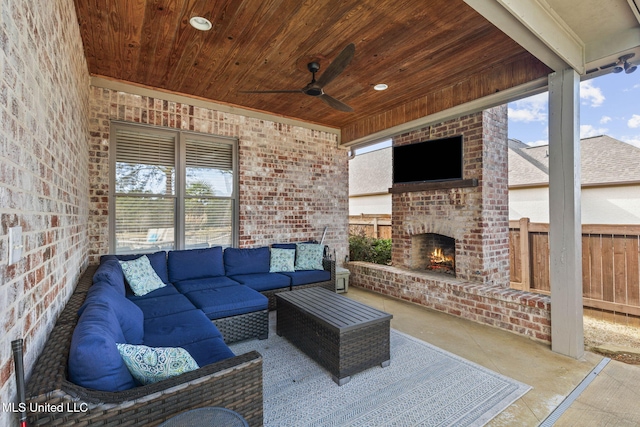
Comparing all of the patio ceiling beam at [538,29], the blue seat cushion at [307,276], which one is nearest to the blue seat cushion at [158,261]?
the blue seat cushion at [307,276]

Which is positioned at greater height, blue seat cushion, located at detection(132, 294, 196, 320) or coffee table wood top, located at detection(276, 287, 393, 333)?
blue seat cushion, located at detection(132, 294, 196, 320)

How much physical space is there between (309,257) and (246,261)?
0.96m

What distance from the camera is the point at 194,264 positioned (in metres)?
3.90

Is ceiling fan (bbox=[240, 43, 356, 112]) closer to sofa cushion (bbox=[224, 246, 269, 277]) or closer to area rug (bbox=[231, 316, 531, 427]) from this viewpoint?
sofa cushion (bbox=[224, 246, 269, 277])

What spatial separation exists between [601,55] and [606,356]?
111 inches

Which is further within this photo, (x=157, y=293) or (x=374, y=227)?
(x=374, y=227)

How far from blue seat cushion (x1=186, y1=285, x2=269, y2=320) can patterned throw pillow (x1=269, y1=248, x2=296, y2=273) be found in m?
1.06

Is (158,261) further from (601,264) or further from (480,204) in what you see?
(601,264)

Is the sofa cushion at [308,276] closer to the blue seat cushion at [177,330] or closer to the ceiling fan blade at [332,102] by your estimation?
the blue seat cushion at [177,330]

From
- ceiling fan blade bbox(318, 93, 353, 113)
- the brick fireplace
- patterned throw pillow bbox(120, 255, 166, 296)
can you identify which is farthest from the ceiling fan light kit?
patterned throw pillow bbox(120, 255, 166, 296)

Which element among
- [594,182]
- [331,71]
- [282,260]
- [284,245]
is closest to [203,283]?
[282,260]

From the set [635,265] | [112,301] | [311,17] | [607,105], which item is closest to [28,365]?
[112,301]

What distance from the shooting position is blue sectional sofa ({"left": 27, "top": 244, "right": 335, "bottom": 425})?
1.19 m

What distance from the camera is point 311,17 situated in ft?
8.44
